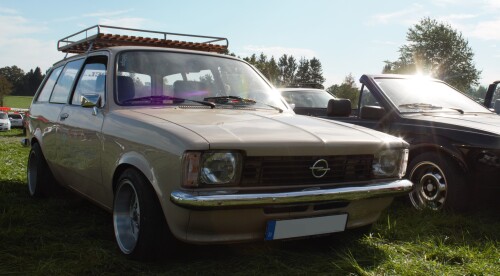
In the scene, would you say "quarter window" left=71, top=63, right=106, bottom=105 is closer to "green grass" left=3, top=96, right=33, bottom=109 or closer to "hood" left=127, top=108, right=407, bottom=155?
"hood" left=127, top=108, right=407, bottom=155

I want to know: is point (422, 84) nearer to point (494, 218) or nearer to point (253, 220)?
point (494, 218)

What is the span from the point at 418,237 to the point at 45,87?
4293 millimetres

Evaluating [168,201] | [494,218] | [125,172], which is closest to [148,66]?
[125,172]

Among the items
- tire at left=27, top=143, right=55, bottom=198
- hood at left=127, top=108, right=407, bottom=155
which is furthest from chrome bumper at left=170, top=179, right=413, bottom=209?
tire at left=27, top=143, right=55, bottom=198

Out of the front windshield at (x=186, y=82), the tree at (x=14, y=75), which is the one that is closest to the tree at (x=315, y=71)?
the tree at (x=14, y=75)

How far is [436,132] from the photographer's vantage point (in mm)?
4551

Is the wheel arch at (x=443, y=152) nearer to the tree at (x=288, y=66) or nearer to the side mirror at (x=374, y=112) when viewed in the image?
the side mirror at (x=374, y=112)

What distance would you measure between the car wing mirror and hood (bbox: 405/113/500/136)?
308 centimetres

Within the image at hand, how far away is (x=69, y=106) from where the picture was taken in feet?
14.1

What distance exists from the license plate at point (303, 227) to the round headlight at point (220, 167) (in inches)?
14.6

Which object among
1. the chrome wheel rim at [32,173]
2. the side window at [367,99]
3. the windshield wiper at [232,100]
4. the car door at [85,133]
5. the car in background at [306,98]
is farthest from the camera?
the car in background at [306,98]

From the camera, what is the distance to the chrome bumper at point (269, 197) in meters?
2.48

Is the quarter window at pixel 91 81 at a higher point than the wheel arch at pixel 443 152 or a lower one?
higher

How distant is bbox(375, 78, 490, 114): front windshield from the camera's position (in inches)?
201
